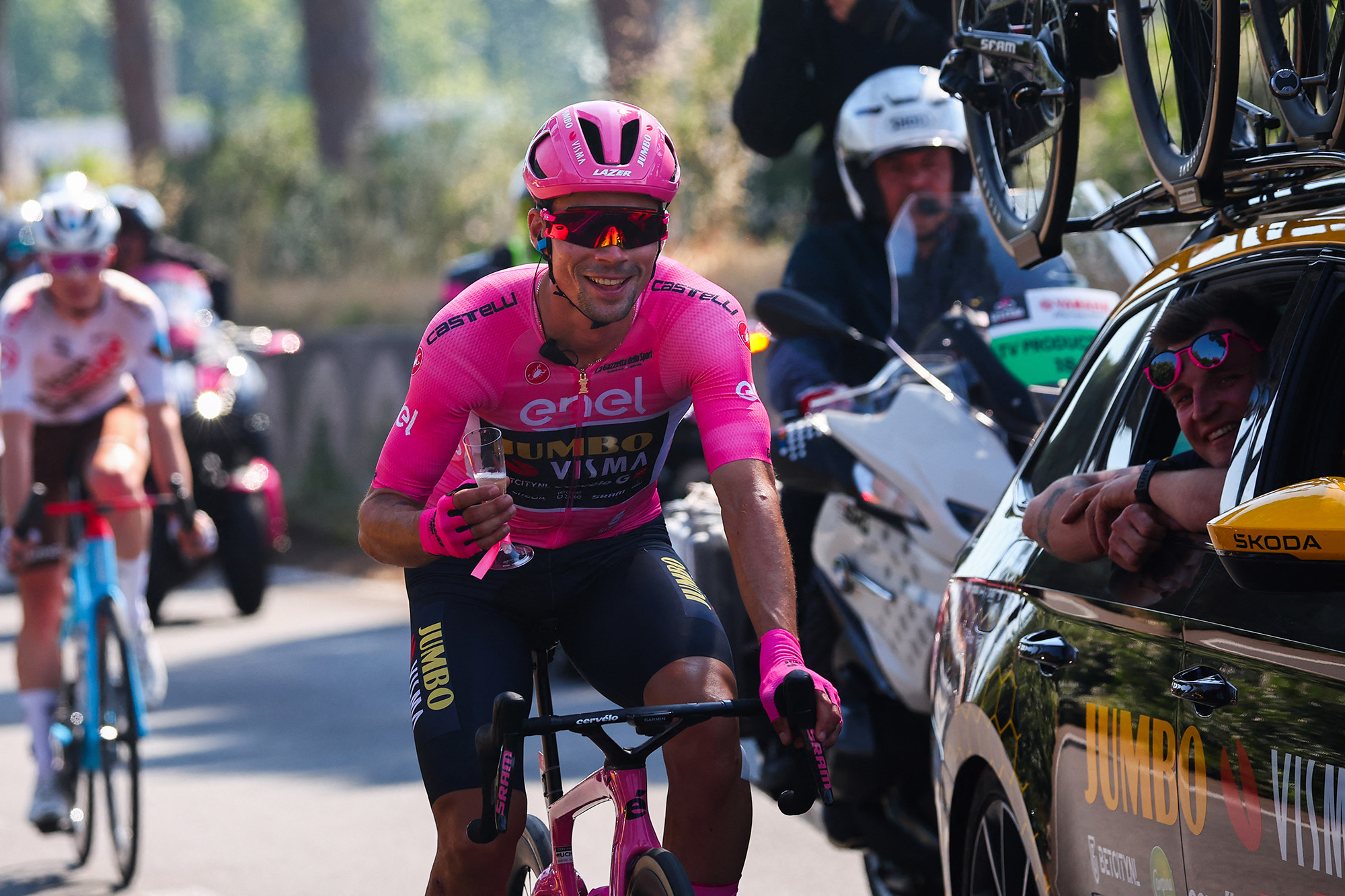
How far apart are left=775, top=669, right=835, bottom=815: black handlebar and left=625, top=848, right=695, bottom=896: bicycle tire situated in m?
0.30

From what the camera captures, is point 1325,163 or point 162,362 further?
point 162,362

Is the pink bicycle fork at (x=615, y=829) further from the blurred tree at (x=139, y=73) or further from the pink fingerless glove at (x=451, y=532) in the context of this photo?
the blurred tree at (x=139, y=73)

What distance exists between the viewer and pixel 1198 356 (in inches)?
138

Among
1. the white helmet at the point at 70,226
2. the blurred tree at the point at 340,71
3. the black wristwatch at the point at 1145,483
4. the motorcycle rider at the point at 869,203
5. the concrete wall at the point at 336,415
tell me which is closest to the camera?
the black wristwatch at the point at 1145,483

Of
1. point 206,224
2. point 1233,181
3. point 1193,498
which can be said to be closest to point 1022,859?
point 1193,498

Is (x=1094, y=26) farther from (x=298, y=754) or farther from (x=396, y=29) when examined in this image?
(x=396, y=29)

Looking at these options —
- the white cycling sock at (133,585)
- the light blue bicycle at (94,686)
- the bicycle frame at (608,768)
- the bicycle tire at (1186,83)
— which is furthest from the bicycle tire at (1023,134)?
the white cycling sock at (133,585)

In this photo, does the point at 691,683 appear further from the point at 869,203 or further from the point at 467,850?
the point at 869,203

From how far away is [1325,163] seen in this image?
3494 mm

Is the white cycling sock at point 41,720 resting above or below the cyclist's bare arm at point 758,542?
below

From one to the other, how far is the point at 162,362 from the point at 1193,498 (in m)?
5.69

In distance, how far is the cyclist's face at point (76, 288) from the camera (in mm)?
8008

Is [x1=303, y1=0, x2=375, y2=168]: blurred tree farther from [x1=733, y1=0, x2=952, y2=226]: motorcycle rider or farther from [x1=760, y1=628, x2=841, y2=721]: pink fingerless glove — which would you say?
[x1=760, y1=628, x2=841, y2=721]: pink fingerless glove

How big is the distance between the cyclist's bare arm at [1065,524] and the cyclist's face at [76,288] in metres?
5.21
